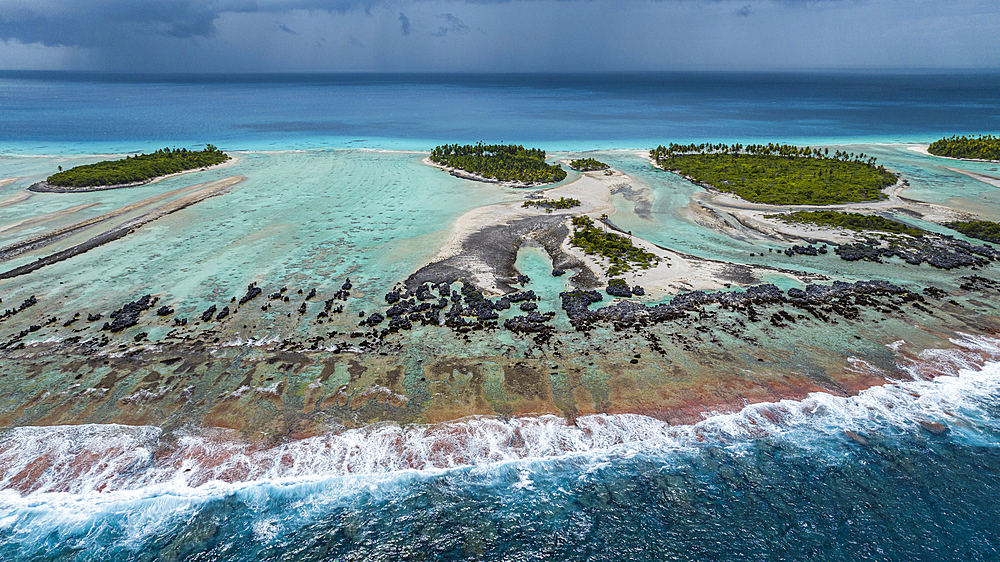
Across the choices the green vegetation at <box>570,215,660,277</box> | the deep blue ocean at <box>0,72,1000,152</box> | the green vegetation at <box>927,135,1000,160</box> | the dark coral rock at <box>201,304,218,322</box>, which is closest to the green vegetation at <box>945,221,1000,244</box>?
the green vegetation at <box>570,215,660,277</box>

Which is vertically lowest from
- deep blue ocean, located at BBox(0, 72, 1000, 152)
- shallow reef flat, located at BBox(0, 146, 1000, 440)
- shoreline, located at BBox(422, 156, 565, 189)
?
shallow reef flat, located at BBox(0, 146, 1000, 440)

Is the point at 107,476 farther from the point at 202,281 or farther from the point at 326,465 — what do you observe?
the point at 202,281

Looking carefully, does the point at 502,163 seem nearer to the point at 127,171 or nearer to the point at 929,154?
the point at 127,171

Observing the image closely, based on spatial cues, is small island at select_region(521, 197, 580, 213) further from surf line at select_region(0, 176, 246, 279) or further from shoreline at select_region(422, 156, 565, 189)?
surf line at select_region(0, 176, 246, 279)

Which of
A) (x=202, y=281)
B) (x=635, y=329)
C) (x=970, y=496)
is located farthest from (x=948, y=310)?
(x=202, y=281)

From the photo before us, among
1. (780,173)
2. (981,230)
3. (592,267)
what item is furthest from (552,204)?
(981,230)
